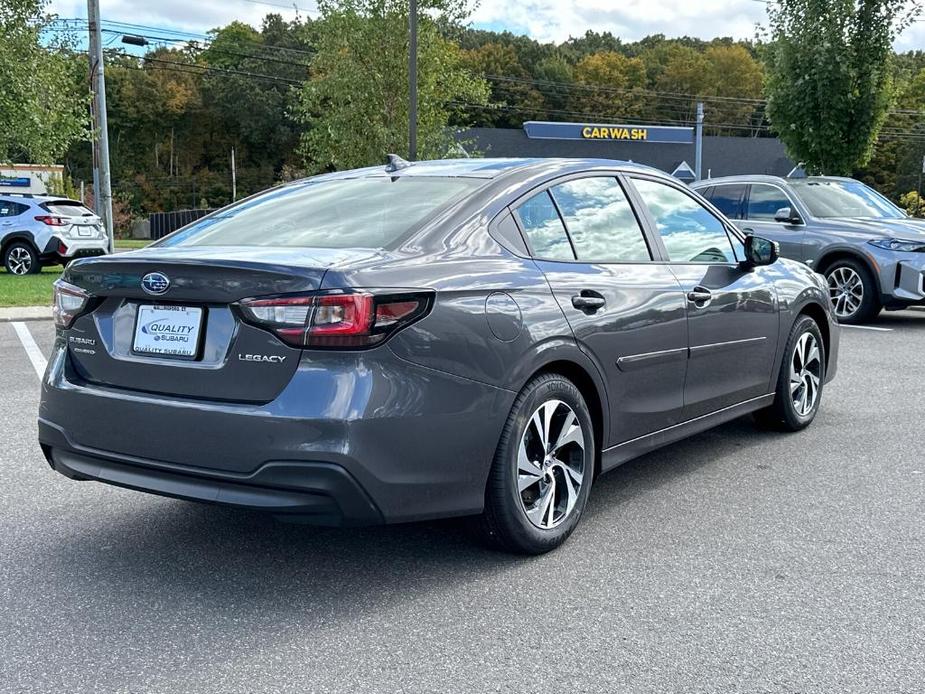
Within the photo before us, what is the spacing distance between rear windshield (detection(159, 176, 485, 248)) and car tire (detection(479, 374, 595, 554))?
0.84m

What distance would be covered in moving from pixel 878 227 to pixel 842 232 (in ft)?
1.30

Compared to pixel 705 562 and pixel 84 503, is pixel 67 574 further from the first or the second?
pixel 705 562

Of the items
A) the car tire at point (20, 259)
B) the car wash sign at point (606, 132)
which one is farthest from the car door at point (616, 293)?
the car wash sign at point (606, 132)

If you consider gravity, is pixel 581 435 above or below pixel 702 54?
below

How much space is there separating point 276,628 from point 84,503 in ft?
5.95

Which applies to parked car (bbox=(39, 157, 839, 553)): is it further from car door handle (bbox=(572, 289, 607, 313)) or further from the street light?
the street light

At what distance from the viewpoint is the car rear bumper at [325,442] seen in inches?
129

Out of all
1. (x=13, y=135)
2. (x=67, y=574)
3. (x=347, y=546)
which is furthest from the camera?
(x=13, y=135)

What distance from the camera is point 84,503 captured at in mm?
4680

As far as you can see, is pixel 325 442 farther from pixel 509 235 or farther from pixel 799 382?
pixel 799 382

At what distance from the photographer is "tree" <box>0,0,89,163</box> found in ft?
77.2

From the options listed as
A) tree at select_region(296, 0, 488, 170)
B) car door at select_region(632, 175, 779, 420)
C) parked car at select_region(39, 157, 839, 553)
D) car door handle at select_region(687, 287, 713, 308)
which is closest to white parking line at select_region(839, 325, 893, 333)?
car door at select_region(632, 175, 779, 420)

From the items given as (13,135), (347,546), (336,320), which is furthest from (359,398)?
(13,135)

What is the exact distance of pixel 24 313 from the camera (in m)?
12.8
